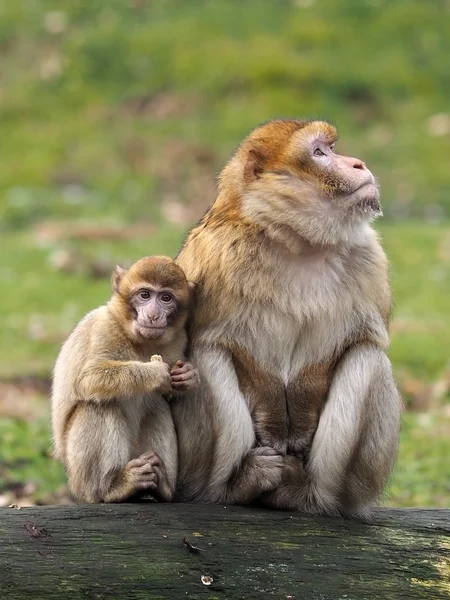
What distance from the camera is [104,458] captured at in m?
5.46

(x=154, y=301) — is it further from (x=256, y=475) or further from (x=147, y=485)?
(x=256, y=475)

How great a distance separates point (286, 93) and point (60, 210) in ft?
18.1

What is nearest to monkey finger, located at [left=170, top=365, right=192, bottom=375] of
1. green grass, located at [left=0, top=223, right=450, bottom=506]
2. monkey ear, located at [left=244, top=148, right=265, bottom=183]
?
monkey ear, located at [left=244, top=148, right=265, bottom=183]

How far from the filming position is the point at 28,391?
450 inches

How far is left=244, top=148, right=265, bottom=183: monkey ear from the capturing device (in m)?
5.82

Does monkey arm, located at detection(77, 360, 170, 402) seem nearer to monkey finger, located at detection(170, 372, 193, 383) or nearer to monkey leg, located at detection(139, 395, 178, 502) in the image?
monkey finger, located at detection(170, 372, 193, 383)

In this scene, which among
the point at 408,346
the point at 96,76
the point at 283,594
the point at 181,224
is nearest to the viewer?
the point at 283,594

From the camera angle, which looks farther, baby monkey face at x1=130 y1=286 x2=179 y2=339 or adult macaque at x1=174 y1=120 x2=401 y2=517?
adult macaque at x1=174 y1=120 x2=401 y2=517

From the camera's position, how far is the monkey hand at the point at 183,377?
215 inches

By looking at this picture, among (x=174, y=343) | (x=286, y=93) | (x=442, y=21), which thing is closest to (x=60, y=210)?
(x=286, y=93)

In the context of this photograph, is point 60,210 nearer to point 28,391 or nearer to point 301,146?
point 28,391

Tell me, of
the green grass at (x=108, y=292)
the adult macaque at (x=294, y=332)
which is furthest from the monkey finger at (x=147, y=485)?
the green grass at (x=108, y=292)

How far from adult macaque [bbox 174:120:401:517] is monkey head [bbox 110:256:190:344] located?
17cm

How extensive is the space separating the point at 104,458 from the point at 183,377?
504 mm
